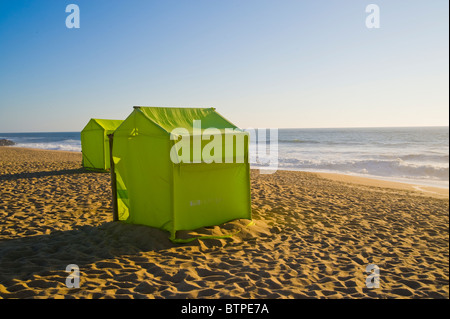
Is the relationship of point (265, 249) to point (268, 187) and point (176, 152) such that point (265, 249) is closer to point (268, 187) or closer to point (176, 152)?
point (176, 152)

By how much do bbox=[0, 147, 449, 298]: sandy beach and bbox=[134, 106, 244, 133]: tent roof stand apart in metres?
1.84

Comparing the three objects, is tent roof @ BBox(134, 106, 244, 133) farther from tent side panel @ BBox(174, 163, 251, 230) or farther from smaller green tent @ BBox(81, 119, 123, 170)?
smaller green tent @ BBox(81, 119, 123, 170)

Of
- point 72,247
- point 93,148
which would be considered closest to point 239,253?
point 72,247

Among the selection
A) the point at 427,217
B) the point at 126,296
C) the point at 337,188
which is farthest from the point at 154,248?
the point at 337,188

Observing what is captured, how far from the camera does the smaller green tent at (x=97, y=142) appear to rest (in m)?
12.6

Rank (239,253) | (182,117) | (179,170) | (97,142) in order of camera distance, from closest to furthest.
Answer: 1. (239,253)
2. (179,170)
3. (182,117)
4. (97,142)

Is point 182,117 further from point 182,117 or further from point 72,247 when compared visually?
point 72,247

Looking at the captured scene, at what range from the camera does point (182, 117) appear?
5.42 meters

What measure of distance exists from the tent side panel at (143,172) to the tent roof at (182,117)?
24cm

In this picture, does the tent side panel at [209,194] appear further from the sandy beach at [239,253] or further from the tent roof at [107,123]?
the tent roof at [107,123]

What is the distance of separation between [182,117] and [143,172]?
1.23 meters

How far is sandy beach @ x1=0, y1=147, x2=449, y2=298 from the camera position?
132 inches
